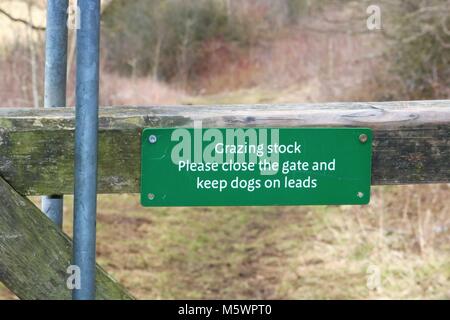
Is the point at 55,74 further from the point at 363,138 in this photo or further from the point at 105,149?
the point at 363,138

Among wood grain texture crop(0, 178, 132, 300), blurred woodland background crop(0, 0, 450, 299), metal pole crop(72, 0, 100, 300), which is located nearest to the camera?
metal pole crop(72, 0, 100, 300)

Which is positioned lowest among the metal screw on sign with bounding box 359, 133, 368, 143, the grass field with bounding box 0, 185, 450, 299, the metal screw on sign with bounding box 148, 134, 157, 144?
the grass field with bounding box 0, 185, 450, 299

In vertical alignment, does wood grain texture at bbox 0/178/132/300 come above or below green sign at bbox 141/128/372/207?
below

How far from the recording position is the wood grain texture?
176 centimetres

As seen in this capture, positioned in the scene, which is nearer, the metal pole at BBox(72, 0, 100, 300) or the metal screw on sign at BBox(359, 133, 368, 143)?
the metal pole at BBox(72, 0, 100, 300)

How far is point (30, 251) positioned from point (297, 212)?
6.42 metres

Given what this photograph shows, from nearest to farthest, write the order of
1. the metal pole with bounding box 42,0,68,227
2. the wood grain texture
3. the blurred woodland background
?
1. the wood grain texture
2. the metal pole with bounding box 42,0,68,227
3. the blurred woodland background

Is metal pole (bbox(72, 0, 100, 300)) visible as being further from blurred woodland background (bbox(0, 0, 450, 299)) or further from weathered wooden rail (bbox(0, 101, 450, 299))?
blurred woodland background (bbox(0, 0, 450, 299))

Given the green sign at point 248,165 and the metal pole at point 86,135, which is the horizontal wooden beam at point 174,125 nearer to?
the green sign at point 248,165

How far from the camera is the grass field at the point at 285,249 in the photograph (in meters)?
5.66

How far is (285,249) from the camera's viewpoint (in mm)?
6793

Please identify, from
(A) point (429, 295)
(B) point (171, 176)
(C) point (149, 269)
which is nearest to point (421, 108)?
(B) point (171, 176)

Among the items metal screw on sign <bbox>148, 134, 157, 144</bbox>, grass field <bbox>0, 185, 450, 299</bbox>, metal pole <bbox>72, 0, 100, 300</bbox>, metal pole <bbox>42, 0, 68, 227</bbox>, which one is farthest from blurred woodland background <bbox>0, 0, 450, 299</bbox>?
metal pole <bbox>72, 0, 100, 300</bbox>

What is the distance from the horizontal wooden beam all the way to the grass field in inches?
140
